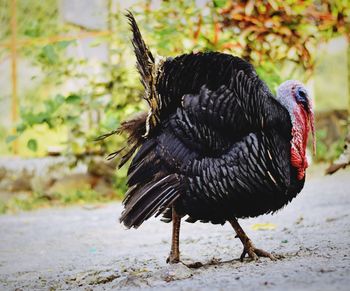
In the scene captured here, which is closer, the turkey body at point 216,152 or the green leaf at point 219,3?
the turkey body at point 216,152

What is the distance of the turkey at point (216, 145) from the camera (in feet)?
9.73

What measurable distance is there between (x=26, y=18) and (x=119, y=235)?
23.6 feet

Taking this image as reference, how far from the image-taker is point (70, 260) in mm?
4008

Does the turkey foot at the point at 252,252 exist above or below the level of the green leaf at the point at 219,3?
below

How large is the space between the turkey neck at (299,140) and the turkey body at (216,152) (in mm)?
29

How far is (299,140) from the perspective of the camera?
10.2 feet

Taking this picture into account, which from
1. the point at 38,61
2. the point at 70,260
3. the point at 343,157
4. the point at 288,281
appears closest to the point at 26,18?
the point at 38,61

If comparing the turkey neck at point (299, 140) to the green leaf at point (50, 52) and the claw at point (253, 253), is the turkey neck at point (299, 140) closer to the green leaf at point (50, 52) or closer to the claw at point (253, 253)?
the claw at point (253, 253)

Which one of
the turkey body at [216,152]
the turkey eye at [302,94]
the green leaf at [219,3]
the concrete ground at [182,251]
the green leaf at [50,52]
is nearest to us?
the concrete ground at [182,251]

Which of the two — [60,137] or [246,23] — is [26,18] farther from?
[246,23]

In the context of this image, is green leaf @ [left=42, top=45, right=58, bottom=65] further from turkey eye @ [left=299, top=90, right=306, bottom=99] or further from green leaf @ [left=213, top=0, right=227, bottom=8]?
turkey eye @ [left=299, top=90, right=306, bottom=99]

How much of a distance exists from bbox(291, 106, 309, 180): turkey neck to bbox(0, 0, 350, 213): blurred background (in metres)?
2.51

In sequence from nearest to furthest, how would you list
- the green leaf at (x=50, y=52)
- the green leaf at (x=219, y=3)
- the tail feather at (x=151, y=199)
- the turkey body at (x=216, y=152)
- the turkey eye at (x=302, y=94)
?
the turkey body at (x=216, y=152) < the tail feather at (x=151, y=199) < the turkey eye at (x=302, y=94) < the green leaf at (x=219, y=3) < the green leaf at (x=50, y=52)

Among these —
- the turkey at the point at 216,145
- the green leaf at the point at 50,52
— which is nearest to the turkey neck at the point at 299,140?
the turkey at the point at 216,145
